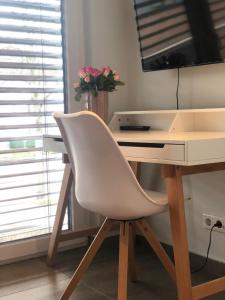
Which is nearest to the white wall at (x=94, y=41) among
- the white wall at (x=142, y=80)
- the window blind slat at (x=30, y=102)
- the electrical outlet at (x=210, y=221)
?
the white wall at (x=142, y=80)

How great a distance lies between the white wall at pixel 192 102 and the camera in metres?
2.30

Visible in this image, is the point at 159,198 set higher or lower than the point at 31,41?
lower

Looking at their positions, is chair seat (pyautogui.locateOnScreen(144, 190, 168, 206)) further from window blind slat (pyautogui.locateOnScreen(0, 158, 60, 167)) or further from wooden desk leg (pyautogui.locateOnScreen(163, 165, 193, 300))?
window blind slat (pyautogui.locateOnScreen(0, 158, 60, 167))

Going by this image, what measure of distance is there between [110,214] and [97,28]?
151 centimetres

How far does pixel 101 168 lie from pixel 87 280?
0.90m

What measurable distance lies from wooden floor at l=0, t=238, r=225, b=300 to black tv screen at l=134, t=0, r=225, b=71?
1128 millimetres

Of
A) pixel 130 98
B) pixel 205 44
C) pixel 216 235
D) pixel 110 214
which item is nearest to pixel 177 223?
pixel 110 214

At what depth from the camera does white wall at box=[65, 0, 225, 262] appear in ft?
7.63

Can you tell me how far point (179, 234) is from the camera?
5.50ft

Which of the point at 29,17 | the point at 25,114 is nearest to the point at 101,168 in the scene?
the point at 25,114

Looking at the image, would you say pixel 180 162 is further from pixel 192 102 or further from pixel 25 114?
pixel 25 114

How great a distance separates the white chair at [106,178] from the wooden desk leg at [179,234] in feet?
0.21

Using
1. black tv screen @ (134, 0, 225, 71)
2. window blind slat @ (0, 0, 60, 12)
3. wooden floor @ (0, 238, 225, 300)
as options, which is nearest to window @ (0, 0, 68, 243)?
window blind slat @ (0, 0, 60, 12)

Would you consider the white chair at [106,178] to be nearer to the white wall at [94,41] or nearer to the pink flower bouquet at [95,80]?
the pink flower bouquet at [95,80]
